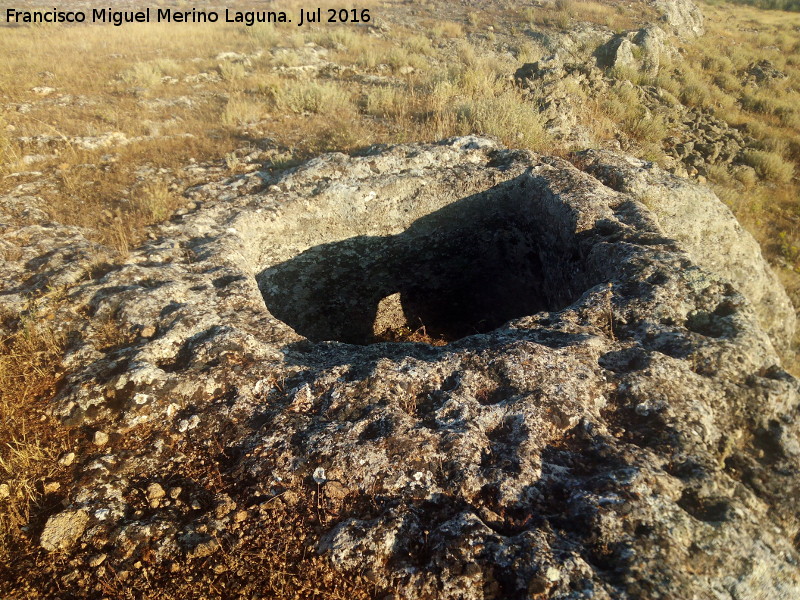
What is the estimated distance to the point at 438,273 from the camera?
18.9 feet

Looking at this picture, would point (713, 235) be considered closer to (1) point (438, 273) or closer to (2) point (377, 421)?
(1) point (438, 273)

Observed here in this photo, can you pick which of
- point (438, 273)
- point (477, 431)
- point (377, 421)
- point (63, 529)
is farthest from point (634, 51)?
point (63, 529)

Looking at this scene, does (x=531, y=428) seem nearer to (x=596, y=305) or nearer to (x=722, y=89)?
(x=596, y=305)

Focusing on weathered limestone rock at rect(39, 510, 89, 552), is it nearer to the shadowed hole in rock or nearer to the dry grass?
the dry grass

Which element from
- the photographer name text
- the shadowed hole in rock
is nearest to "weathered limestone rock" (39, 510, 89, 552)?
the shadowed hole in rock

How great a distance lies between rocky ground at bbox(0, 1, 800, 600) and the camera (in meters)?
1.84

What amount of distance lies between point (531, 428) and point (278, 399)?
1.35m

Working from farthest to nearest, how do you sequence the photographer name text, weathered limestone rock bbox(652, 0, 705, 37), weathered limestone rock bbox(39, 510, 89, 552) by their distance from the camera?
weathered limestone rock bbox(652, 0, 705, 37) < the photographer name text < weathered limestone rock bbox(39, 510, 89, 552)

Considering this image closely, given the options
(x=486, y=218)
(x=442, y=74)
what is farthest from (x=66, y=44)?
(x=486, y=218)

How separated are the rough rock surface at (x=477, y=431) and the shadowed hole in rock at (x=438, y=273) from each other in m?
0.64

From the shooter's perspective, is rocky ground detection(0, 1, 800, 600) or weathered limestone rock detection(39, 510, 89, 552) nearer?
Result: rocky ground detection(0, 1, 800, 600)

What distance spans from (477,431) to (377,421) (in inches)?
19.5

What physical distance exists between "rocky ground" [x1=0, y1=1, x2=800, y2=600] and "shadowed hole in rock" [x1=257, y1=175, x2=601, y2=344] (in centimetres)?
8

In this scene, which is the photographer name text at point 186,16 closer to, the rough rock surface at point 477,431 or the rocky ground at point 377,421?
the rocky ground at point 377,421
